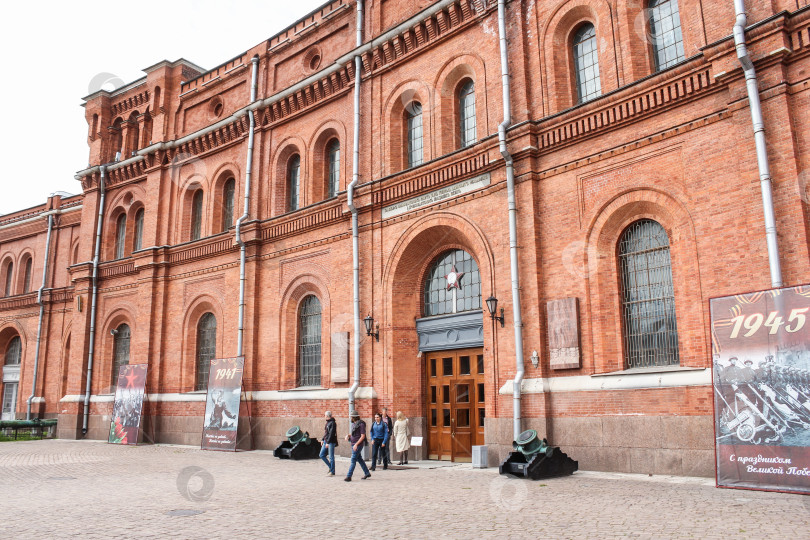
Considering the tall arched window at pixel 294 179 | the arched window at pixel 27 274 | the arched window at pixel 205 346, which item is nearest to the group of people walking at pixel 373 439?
the tall arched window at pixel 294 179

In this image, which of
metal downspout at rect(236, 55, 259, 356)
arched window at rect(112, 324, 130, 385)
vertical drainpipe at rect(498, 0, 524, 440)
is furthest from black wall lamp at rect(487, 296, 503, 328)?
arched window at rect(112, 324, 130, 385)

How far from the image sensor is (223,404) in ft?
68.3

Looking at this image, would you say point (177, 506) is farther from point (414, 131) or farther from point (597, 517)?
point (414, 131)

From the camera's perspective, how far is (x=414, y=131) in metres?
19.4

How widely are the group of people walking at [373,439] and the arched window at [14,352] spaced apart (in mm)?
26505

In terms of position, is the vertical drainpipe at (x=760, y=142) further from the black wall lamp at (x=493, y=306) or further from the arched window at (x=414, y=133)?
the arched window at (x=414, y=133)

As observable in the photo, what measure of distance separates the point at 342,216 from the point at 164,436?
11151 mm

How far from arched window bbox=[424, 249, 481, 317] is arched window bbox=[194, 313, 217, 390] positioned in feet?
30.7

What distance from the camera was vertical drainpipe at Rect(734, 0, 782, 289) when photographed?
1107 centimetres

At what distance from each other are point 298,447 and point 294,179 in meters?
9.58

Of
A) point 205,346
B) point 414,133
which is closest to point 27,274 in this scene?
point 205,346

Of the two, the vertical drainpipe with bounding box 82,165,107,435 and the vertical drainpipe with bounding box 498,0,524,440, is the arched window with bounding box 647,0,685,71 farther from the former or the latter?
the vertical drainpipe with bounding box 82,165,107,435

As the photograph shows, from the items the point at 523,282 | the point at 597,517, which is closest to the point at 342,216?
the point at 523,282

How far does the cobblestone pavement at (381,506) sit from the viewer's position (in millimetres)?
7828
